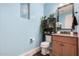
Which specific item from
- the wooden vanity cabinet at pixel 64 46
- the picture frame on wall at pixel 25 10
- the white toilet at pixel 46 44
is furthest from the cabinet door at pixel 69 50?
the picture frame on wall at pixel 25 10

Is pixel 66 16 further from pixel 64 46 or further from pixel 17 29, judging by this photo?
pixel 17 29

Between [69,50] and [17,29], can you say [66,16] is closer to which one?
[69,50]

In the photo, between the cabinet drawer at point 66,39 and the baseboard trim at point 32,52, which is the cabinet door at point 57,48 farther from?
the baseboard trim at point 32,52

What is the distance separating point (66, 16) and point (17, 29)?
575 mm

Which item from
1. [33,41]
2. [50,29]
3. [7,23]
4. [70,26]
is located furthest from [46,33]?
[7,23]

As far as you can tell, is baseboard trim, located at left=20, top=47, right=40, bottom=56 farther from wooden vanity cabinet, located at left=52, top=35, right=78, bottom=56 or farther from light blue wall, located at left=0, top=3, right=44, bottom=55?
wooden vanity cabinet, located at left=52, top=35, right=78, bottom=56

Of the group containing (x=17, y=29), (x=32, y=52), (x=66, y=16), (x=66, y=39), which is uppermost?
(x=66, y=16)

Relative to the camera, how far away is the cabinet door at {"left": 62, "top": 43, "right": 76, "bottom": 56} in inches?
50.3

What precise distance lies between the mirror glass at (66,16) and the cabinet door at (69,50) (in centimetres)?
21

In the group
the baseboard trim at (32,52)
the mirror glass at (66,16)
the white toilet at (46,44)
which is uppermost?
the mirror glass at (66,16)

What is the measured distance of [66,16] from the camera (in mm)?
1335

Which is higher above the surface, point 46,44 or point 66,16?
point 66,16

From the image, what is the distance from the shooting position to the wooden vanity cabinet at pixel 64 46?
1.28m

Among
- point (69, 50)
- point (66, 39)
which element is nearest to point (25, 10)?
point (66, 39)
